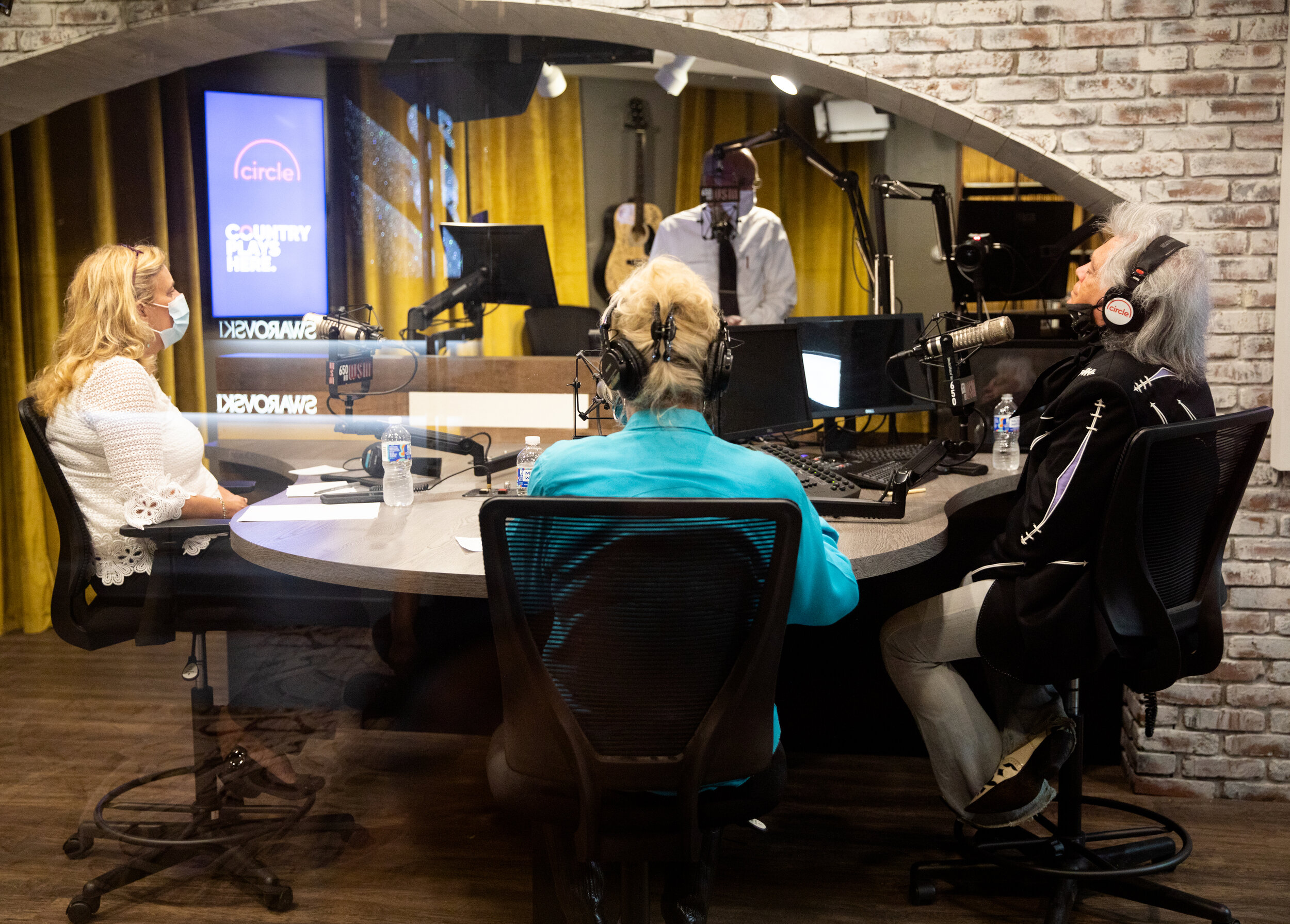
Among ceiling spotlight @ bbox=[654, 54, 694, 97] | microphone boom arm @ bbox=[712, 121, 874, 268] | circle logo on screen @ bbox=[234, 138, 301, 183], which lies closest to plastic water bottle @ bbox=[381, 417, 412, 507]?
circle logo on screen @ bbox=[234, 138, 301, 183]

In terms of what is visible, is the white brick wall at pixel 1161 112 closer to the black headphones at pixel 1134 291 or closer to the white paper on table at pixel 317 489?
the black headphones at pixel 1134 291

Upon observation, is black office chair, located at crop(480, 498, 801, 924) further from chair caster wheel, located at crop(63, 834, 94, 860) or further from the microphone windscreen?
chair caster wheel, located at crop(63, 834, 94, 860)

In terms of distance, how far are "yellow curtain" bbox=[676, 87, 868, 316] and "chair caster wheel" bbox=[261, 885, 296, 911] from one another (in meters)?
4.24

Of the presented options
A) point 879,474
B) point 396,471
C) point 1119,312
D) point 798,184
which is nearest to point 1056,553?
point 1119,312

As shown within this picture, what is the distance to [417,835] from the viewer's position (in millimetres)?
2176

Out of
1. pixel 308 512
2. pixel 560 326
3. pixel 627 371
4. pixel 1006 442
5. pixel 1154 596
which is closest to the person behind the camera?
pixel 627 371

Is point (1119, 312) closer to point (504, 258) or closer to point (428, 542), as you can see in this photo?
point (428, 542)

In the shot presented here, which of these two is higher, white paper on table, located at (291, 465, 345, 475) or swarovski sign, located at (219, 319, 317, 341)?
swarovski sign, located at (219, 319, 317, 341)

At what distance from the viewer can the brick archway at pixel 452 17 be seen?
2.36 m

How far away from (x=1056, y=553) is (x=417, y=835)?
153 cm

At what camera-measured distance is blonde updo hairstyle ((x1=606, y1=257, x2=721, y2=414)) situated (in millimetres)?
1295

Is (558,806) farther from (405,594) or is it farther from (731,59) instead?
(731,59)

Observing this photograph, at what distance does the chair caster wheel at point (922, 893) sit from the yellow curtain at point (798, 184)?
154 inches

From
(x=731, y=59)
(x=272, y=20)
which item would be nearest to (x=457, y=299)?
(x=272, y=20)
